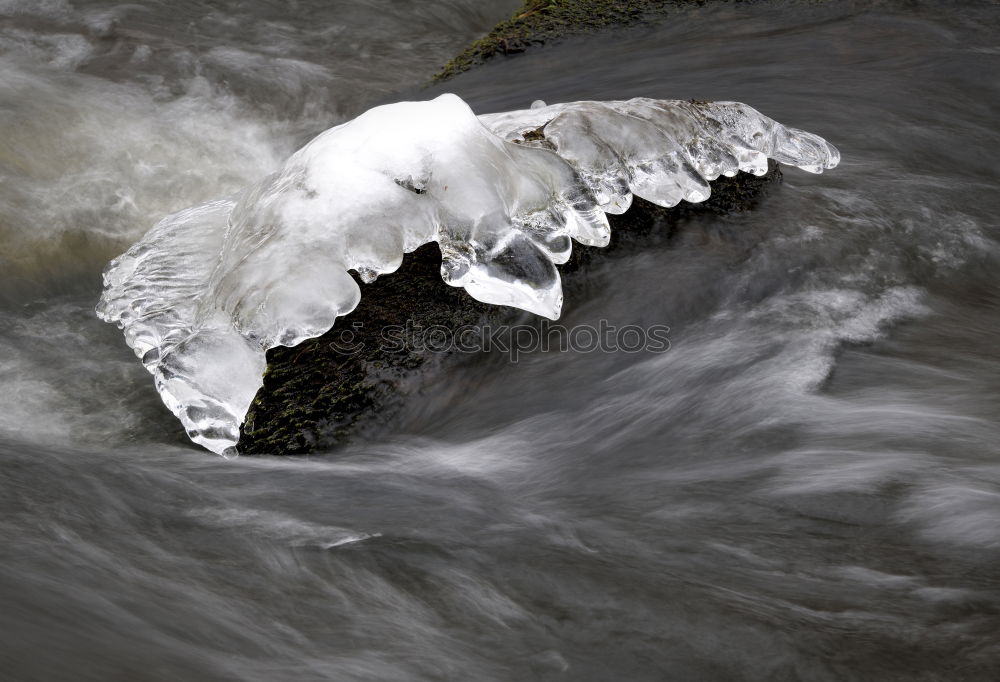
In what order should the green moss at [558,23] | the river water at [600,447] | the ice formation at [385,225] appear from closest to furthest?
the river water at [600,447] < the ice formation at [385,225] < the green moss at [558,23]

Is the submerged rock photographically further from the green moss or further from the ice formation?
the green moss

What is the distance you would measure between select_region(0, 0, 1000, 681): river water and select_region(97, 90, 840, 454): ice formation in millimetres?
234

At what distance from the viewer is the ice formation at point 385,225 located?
351 centimetres

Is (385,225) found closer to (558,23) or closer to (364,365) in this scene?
(364,365)

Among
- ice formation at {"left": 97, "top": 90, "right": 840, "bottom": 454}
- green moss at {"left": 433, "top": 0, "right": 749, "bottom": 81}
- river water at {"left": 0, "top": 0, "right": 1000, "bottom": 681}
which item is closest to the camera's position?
river water at {"left": 0, "top": 0, "right": 1000, "bottom": 681}

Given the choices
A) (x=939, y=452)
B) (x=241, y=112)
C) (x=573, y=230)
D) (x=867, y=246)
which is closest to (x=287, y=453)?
(x=573, y=230)

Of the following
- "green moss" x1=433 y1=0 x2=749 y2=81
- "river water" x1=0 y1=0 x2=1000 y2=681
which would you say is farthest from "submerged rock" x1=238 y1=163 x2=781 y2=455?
"green moss" x1=433 y1=0 x2=749 y2=81

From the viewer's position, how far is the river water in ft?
7.15

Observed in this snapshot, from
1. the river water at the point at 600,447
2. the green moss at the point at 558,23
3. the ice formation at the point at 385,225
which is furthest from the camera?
the green moss at the point at 558,23

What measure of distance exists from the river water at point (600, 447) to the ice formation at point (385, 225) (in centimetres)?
23

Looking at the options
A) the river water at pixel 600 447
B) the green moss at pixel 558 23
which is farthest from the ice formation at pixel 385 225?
the green moss at pixel 558 23

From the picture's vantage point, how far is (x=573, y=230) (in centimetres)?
384

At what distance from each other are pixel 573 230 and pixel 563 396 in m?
0.66

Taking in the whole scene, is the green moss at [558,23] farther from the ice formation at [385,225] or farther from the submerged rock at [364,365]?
the submerged rock at [364,365]
